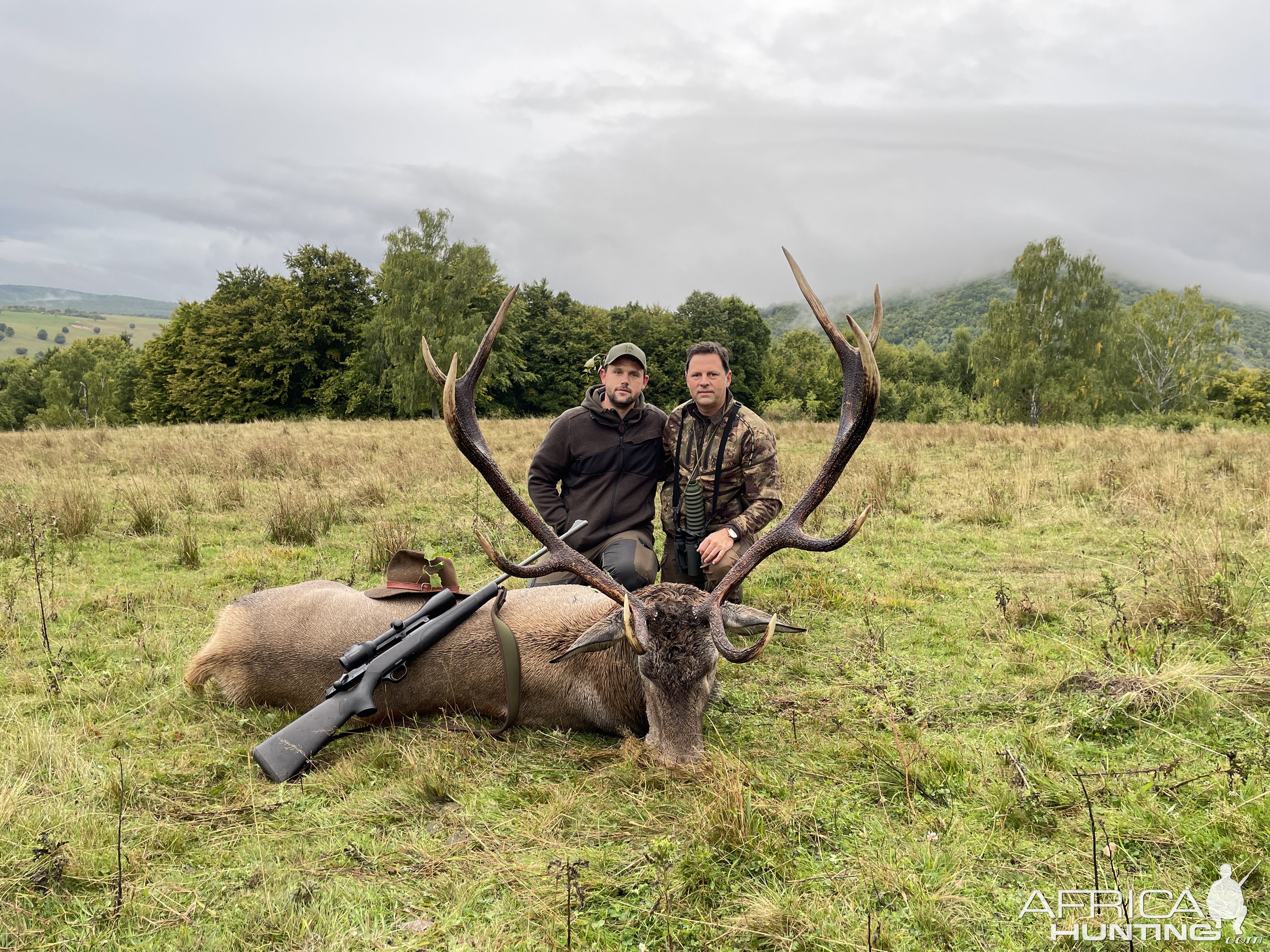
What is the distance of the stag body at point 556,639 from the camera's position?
3490mm

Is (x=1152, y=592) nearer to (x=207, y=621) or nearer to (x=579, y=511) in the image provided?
(x=579, y=511)

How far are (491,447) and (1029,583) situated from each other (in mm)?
12123

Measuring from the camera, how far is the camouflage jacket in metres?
5.64

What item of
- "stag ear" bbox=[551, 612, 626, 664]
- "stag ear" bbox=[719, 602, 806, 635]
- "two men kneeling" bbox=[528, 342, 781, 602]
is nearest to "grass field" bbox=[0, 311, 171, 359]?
"two men kneeling" bbox=[528, 342, 781, 602]

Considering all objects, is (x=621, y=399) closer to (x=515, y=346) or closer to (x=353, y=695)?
(x=353, y=695)

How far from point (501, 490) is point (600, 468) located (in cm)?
204

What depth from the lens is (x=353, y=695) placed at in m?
3.63

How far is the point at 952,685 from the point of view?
171 inches

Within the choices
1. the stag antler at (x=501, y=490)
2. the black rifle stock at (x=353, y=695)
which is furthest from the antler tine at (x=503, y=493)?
the black rifle stock at (x=353, y=695)

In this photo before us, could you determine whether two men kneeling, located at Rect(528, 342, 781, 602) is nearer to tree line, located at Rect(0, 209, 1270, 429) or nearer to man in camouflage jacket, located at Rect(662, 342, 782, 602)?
man in camouflage jacket, located at Rect(662, 342, 782, 602)

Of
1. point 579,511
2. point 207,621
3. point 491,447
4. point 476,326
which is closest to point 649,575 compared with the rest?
point 579,511

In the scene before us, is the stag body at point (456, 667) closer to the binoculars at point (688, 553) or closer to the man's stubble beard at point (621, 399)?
the binoculars at point (688, 553)

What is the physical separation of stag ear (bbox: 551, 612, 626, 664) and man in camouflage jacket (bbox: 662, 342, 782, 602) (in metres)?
1.69

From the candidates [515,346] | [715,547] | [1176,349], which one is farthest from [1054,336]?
[715,547]
